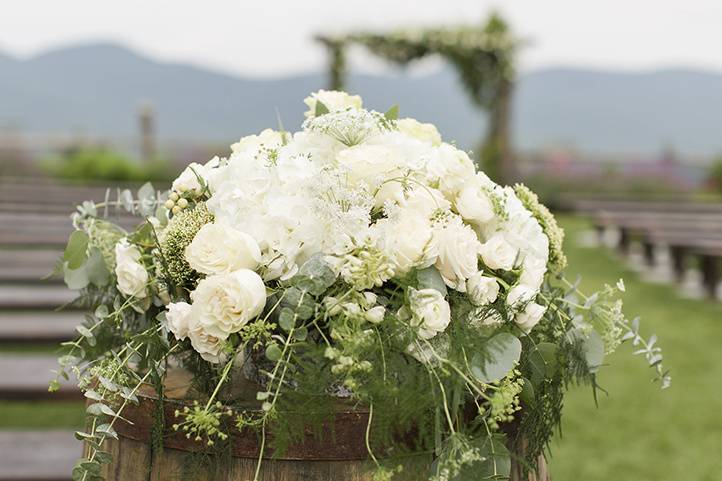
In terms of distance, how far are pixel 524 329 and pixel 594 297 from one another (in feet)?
0.75

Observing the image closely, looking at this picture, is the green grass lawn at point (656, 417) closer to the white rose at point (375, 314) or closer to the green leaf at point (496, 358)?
the green leaf at point (496, 358)

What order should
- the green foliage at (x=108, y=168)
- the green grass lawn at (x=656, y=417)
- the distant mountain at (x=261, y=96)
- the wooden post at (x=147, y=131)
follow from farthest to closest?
1. the distant mountain at (x=261, y=96)
2. the wooden post at (x=147, y=131)
3. the green foliage at (x=108, y=168)
4. the green grass lawn at (x=656, y=417)

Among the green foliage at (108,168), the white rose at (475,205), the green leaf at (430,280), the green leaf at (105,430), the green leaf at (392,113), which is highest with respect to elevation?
the green foliage at (108,168)

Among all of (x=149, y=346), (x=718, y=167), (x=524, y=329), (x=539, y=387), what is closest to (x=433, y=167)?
(x=524, y=329)

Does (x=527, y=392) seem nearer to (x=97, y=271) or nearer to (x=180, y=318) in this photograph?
(x=180, y=318)

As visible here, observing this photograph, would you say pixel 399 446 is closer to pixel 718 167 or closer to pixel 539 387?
pixel 539 387

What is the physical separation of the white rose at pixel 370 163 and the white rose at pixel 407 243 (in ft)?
0.37

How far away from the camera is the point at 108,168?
1666 centimetres

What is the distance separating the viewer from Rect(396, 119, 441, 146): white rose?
1731 millimetres

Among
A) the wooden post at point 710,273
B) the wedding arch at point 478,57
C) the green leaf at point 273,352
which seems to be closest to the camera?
the green leaf at point 273,352

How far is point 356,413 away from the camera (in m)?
1.37

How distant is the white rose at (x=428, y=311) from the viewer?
1.34 meters

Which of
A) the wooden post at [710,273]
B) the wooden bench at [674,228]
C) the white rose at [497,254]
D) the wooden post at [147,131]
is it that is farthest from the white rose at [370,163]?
the wooden post at [147,131]

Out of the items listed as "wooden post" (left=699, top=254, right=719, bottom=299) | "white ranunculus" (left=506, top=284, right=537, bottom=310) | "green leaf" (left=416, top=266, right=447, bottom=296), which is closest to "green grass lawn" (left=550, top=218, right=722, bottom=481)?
"wooden post" (left=699, top=254, right=719, bottom=299)
